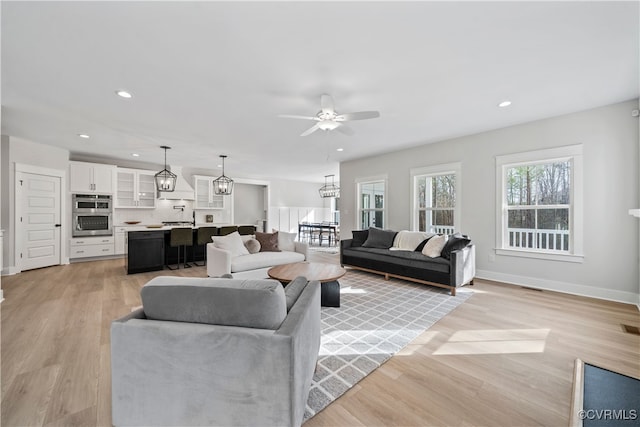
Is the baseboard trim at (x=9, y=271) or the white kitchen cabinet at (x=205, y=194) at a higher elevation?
the white kitchen cabinet at (x=205, y=194)

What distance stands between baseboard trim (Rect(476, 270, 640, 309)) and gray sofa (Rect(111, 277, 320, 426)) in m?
4.38

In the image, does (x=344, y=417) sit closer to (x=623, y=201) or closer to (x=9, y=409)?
(x=9, y=409)

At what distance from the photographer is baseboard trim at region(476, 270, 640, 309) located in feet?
11.1

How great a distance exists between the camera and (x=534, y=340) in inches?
95.7

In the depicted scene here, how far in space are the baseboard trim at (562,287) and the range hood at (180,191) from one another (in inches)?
298

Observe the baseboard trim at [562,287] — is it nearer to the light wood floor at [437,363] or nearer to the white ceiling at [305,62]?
the light wood floor at [437,363]

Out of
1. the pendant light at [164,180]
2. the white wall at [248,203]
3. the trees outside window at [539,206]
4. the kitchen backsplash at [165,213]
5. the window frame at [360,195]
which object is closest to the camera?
the trees outside window at [539,206]

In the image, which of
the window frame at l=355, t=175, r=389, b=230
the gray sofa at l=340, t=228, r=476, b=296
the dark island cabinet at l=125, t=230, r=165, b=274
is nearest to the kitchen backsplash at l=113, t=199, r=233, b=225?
the dark island cabinet at l=125, t=230, r=165, b=274

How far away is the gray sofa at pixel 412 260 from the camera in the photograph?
12.5 feet

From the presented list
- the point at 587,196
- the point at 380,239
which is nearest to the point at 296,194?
the point at 380,239

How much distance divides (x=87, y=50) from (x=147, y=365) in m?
2.64

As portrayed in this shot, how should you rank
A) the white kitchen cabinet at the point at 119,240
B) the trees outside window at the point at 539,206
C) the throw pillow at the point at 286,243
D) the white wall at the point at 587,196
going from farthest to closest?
the white kitchen cabinet at the point at 119,240 < the throw pillow at the point at 286,243 < the trees outside window at the point at 539,206 < the white wall at the point at 587,196

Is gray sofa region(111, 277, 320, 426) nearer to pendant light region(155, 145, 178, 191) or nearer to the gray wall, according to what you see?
pendant light region(155, 145, 178, 191)

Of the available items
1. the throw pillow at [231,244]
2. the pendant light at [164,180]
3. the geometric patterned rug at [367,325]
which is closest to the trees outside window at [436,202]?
the geometric patterned rug at [367,325]
